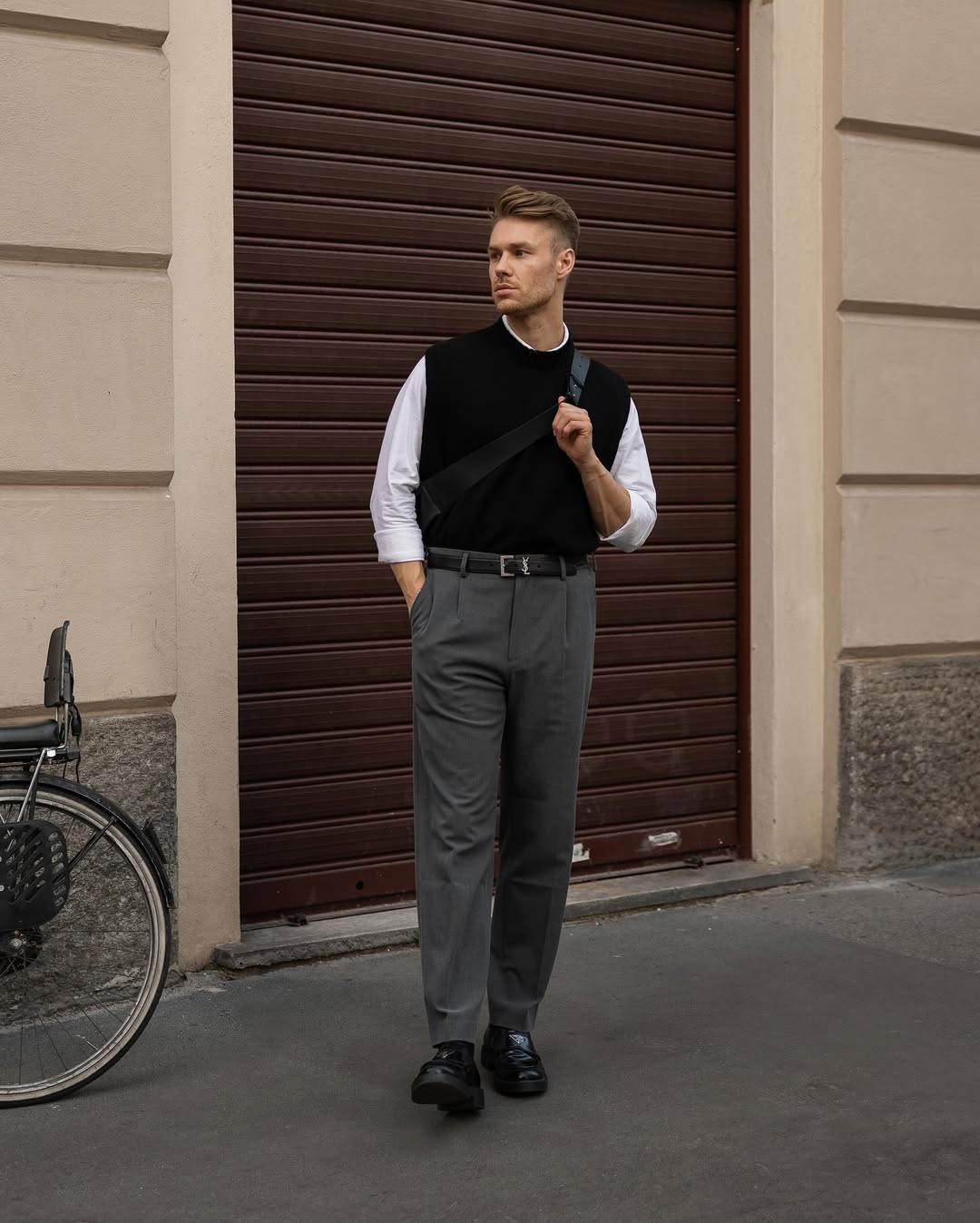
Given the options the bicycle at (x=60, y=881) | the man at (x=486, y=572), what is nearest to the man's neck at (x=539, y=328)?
the man at (x=486, y=572)

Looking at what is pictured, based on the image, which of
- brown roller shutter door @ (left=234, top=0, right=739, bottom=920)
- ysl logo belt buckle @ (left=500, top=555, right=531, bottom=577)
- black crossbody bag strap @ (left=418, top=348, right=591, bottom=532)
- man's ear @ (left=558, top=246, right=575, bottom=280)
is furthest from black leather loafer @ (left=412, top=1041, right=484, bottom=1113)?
man's ear @ (left=558, top=246, right=575, bottom=280)

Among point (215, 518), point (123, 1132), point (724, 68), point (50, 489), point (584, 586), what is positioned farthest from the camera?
point (724, 68)

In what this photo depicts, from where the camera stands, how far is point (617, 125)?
239 inches

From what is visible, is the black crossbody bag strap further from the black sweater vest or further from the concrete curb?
the concrete curb

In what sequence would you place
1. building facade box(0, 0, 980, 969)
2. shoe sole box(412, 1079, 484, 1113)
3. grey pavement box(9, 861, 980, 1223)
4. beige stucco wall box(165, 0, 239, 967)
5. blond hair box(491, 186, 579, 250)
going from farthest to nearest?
beige stucco wall box(165, 0, 239, 967) → building facade box(0, 0, 980, 969) → blond hair box(491, 186, 579, 250) → shoe sole box(412, 1079, 484, 1113) → grey pavement box(9, 861, 980, 1223)

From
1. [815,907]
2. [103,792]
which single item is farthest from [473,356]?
[815,907]

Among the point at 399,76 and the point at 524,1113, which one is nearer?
the point at 524,1113

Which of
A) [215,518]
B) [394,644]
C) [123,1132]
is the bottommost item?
[123,1132]

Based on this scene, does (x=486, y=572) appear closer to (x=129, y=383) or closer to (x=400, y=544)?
(x=400, y=544)

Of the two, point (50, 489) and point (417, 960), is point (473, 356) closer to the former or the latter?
point (50, 489)

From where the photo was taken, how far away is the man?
12.7 feet

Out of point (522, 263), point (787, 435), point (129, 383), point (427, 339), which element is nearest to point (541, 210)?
point (522, 263)

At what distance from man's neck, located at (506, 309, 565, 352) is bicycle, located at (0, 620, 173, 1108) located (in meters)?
1.34

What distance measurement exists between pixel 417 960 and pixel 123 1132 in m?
1.55
